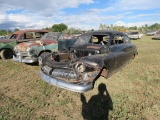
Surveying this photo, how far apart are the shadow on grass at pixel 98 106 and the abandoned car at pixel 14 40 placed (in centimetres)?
611

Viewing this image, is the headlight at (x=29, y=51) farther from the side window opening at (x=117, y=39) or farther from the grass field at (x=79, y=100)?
the side window opening at (x=117, y=39)

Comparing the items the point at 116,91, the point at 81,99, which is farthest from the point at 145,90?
the point at 81,99

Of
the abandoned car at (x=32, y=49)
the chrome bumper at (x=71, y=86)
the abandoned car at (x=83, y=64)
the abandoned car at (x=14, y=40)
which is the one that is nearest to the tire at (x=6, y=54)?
the abandoned car at (x=14, y=40)

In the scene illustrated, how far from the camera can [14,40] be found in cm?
853

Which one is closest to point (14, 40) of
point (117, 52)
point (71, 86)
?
point (117, 52)

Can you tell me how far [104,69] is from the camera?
4266 millimetres

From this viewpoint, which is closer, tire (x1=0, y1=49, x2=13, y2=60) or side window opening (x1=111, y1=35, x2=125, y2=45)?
side window opening (x1=111, y1=35, x2=125, y2=45)

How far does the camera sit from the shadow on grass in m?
3.20

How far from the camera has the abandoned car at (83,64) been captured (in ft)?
11.8

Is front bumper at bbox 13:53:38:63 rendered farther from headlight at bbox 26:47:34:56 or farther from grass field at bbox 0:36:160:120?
grass field at bbox 0:36:160:120

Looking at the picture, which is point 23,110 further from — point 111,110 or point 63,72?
point 111,110

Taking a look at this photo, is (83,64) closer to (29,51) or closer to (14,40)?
(29,51)

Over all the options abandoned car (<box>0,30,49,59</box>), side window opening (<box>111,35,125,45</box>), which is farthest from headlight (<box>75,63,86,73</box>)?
abandoned car (<box>0,30,49,59</box>)

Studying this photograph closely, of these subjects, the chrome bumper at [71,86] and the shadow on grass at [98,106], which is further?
the chrome bumper at [71,86]
